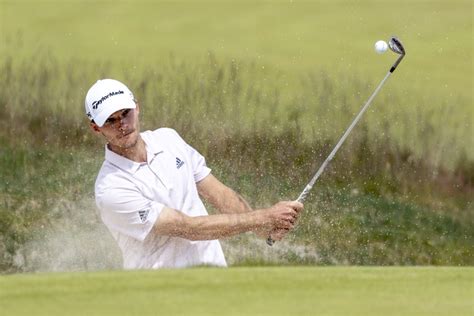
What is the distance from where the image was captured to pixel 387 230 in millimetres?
9297

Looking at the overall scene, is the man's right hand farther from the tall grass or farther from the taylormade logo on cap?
the tall grass

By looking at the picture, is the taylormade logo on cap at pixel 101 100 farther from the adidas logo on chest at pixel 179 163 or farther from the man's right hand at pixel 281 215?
the man's right hand at pixel 281 215

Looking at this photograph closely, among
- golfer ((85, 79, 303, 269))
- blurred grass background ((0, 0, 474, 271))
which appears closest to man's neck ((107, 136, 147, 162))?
golfer ((85, 79, 303, 269))

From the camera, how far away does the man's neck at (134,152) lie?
5.71 m

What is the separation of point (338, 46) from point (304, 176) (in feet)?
8.49

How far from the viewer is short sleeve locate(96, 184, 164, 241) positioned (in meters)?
5.63

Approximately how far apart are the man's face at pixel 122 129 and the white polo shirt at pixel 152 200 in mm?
66

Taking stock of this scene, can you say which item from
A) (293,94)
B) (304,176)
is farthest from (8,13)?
(304,176)

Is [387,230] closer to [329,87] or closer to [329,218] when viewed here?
[329,218]

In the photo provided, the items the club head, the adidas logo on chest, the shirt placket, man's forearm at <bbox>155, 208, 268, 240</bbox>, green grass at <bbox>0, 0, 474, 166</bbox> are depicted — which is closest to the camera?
man's forearm at <bbox>155, 208, 268, 240</bbox>

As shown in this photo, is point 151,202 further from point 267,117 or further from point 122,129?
point 267,117

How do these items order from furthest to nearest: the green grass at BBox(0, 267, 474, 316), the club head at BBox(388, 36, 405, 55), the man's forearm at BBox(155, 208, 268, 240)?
the club head at BBox(388, 36, 405, 55), the man's forearm at BBox(155, 208, 268, 240), the green grass at BBox(0, 267, 474, 316)

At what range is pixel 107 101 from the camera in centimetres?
569

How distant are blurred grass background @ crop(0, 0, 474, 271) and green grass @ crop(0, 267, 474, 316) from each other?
12.7 feet
